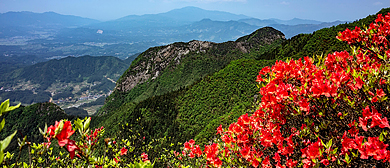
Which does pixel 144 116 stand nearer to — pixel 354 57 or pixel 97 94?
pixel 354 57

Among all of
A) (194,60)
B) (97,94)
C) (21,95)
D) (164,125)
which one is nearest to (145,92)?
(194,60)

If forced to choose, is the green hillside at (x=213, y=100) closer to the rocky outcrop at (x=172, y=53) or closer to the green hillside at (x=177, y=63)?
the green hillside at (x=177, y=63)

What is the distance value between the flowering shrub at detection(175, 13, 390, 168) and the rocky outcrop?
210 ft

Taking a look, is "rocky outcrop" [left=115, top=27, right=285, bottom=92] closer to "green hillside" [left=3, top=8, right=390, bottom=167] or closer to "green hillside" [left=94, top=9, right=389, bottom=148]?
"green hillside" [left=3, top=8, right=390, bottom=167]

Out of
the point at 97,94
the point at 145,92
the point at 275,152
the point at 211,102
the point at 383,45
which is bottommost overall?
the point at 97,94

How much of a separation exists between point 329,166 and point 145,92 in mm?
66121

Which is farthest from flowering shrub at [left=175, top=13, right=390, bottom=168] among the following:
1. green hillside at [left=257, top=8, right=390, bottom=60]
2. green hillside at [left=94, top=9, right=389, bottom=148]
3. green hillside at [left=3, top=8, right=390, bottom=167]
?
green hillside at [left=257, top=8, right=390, bottom=60]

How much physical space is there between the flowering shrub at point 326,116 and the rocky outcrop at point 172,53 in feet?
210

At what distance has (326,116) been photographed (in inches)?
105

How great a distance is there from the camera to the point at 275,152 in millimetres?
3166

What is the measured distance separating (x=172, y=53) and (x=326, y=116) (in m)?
71.7

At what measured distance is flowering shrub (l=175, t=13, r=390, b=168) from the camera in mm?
2230

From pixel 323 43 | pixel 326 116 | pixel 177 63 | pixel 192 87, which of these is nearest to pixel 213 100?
pixel 192 87

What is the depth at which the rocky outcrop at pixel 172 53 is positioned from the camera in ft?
220
